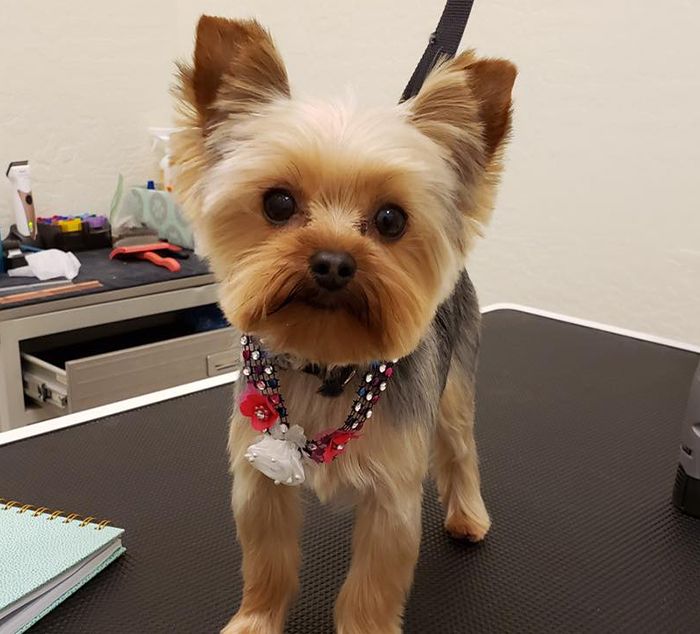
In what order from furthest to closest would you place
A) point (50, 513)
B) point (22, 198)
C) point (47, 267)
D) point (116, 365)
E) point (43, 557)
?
point (22, 198) → point (47, 267) → point (116, 365) → point (50, 513) → point (43, 557)

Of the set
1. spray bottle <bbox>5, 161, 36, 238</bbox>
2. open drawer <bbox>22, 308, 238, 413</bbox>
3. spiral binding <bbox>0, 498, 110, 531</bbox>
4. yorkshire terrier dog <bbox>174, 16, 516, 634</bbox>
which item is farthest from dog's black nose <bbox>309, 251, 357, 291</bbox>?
spray bottle <bbox>5, 161, 36, 238</bbox>

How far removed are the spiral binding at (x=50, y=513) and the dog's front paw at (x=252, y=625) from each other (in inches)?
9.2

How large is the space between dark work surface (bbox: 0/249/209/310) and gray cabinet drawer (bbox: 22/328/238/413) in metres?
0.18

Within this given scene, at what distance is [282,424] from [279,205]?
0.22 m

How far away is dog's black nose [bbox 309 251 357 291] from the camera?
0.64 m

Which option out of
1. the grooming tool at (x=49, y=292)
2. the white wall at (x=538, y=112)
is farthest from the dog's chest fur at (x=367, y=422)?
the grooming tool at (x=49, y=292)

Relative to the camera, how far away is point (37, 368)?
189 centimetres

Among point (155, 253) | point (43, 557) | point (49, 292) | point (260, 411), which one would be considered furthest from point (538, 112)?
point (43, 557)

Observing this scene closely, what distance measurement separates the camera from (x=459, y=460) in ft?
3.49

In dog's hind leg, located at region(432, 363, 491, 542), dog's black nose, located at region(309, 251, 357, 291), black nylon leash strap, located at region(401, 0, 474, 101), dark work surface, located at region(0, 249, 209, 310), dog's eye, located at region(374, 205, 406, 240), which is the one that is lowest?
dark work surface, located at region(0, 249, 209, 310)

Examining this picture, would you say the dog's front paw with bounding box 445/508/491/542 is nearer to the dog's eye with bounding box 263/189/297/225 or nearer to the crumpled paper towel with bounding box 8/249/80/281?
the dog's eye with bounding box 263/189/297/225

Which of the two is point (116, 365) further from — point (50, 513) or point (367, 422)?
point (367, 422)

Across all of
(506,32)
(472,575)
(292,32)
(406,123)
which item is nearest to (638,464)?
(472,575)

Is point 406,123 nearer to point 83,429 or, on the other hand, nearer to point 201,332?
point 83,429
